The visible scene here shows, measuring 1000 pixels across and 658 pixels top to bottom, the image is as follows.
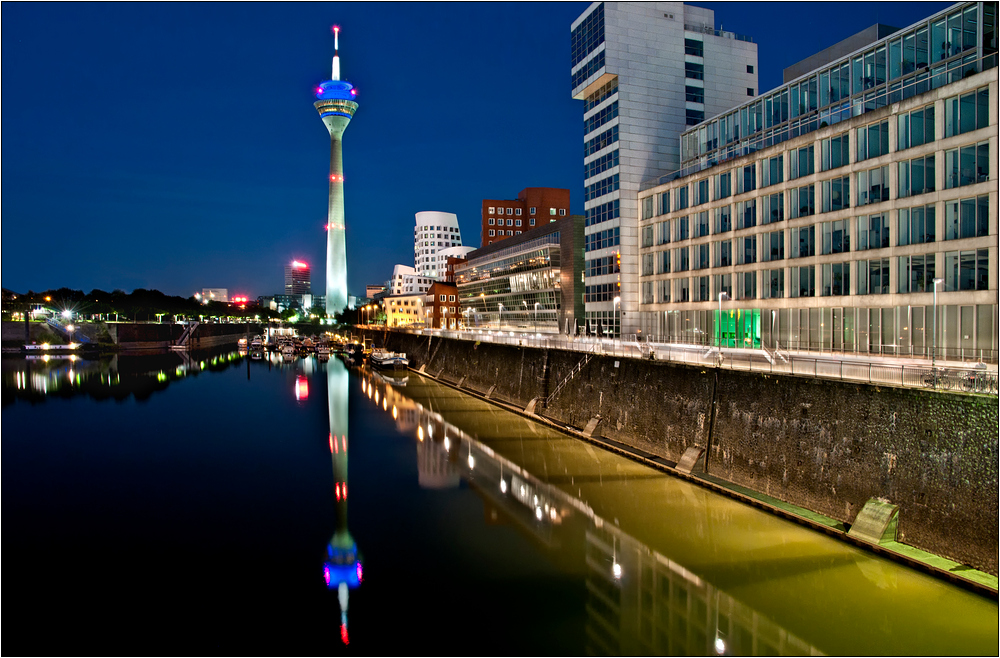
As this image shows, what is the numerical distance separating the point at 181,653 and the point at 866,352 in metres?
34.9

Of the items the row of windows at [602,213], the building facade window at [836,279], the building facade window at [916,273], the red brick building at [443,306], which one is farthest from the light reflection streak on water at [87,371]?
the building facade window at [916,273]

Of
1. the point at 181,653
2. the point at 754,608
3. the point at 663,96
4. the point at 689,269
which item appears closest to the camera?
the point at 181,653

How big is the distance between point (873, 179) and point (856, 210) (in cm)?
181

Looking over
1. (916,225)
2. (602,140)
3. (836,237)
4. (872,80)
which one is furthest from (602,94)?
(916,225)

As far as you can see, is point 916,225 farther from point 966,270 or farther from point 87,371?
point 87,371

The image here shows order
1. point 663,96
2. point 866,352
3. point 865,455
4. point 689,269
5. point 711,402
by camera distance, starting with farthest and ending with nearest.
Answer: point 663,96 → point 689,269 → point 866,352 → point 711,402 → point 865,455

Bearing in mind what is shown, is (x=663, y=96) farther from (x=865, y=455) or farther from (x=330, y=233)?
(x=330, y=233)

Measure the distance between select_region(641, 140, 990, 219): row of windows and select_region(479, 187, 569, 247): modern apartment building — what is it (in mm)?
105311

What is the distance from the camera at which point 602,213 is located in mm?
58062

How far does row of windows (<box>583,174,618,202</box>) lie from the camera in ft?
184

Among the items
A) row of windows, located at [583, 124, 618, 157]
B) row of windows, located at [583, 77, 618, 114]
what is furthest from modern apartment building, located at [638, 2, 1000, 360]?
row of windows, located at [583, 77, 618, 114]

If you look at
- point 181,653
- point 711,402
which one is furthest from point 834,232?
point 181,653

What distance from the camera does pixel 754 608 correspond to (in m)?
16.4

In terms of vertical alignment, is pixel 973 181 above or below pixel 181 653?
above
